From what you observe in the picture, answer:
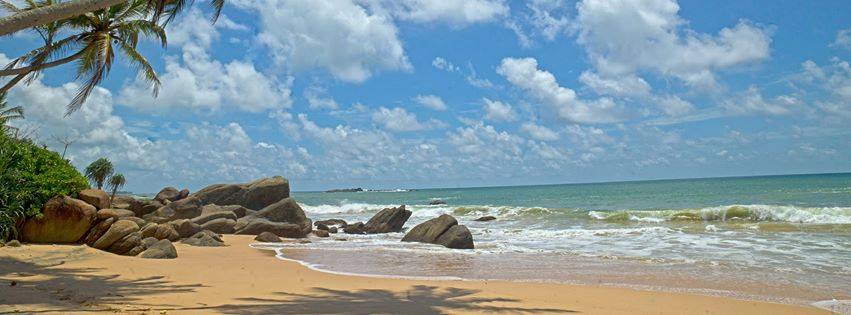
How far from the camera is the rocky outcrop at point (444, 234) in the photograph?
66.9 ft

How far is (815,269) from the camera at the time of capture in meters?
13.8

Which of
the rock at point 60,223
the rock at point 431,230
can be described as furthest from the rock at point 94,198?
the rock at point 431,230

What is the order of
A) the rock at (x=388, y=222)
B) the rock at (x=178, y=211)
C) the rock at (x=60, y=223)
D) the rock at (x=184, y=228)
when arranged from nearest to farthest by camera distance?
the rock at (x=60, y=223) → the rock at (x=184, y=228) → the rock at (x=178, y=211) → the rock at (x=388, y=222)

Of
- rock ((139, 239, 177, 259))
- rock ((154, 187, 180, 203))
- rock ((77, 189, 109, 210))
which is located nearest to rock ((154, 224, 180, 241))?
rock ((77, 189, 109, 210))

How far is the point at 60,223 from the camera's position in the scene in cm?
Answer: 1571

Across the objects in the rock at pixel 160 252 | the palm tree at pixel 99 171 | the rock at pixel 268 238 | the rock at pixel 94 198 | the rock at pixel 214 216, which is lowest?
the rock at pixel 268 238

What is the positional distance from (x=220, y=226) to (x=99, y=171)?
965cm

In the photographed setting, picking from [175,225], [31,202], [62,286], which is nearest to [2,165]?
[31,202]

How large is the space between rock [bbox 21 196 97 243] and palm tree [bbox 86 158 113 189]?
54.4 ft

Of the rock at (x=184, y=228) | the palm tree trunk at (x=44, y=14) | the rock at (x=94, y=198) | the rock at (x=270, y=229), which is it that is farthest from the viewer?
the rock at (x=270, y=229)

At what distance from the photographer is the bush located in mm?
14797

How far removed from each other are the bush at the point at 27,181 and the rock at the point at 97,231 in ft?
4.11

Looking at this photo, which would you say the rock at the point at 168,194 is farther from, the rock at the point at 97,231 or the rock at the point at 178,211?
the rock at the point at 97,231

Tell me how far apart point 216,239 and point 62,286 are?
36.8 feet
